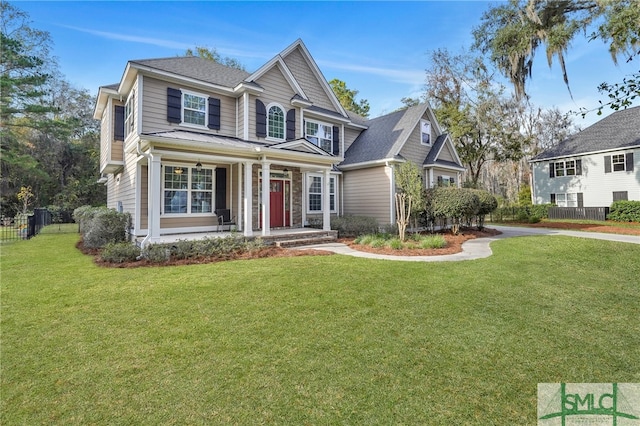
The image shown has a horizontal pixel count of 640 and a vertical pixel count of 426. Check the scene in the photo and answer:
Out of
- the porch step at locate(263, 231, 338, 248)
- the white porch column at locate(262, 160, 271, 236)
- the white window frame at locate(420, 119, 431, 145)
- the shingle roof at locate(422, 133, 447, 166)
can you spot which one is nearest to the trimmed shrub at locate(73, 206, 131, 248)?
the white porch column at locate(262, 160, 271, 236)

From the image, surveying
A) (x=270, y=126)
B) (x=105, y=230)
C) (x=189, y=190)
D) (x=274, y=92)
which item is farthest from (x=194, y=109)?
(x=105, y=230)

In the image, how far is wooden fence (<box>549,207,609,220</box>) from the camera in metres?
19.9

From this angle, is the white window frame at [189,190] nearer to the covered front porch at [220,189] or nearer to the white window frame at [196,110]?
the covered front porch at [220,189]

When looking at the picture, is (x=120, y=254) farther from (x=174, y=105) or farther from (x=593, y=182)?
(x=593, y=182)

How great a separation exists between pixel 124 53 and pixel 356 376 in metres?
15.2

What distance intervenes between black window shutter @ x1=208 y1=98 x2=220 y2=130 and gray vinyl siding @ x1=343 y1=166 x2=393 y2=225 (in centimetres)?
748

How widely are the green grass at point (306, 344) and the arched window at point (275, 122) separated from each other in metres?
7.82

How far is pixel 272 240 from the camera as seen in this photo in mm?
10227

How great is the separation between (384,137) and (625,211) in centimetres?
1624

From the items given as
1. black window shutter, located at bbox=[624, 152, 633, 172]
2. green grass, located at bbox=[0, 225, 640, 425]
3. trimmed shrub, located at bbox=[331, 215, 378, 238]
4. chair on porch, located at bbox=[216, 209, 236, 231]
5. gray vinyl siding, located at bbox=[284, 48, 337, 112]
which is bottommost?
green grass, located at bbox=[0, 225, 640, 425]

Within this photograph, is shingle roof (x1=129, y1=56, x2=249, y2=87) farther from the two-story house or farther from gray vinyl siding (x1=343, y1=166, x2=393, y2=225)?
gray vinyl siding (x1=343, y1=166, x2=393, y2=225)

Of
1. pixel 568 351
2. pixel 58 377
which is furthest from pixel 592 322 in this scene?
pixel 58 377

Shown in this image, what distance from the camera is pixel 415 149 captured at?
52.1 ft

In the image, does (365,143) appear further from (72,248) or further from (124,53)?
(72,248)
